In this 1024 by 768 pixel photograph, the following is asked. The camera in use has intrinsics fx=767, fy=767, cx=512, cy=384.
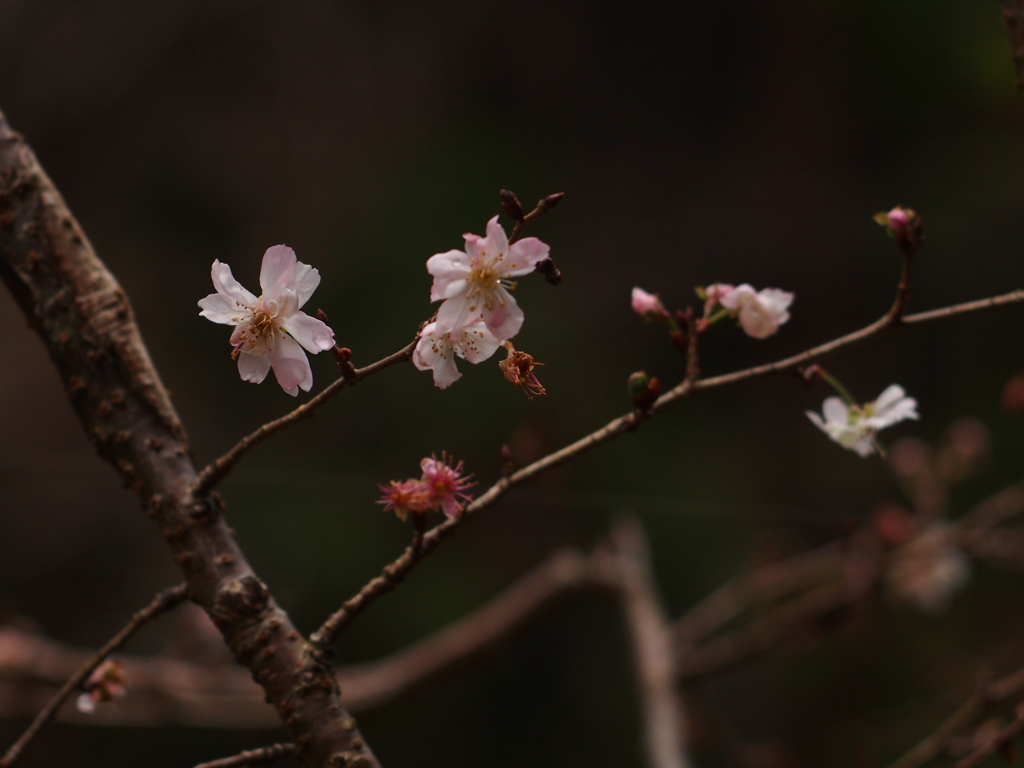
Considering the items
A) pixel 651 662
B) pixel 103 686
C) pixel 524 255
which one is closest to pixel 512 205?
pixel 524 255

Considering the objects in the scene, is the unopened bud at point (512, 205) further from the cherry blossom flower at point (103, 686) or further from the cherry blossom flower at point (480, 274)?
the cherry blossom flower at point (103, 686)

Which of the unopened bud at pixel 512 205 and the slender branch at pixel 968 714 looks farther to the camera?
the slender branch at pixel 968 714

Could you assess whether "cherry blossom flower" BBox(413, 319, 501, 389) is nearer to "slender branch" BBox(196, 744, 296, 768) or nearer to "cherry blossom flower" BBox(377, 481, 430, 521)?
"cherry blossom flower" BBox(377, 481, 430, 521)

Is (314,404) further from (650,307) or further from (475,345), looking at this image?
(650,307)

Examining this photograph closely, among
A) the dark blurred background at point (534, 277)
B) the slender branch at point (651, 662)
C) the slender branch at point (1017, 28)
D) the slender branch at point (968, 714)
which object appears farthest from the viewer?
the dark blurred background at point (534, 277)

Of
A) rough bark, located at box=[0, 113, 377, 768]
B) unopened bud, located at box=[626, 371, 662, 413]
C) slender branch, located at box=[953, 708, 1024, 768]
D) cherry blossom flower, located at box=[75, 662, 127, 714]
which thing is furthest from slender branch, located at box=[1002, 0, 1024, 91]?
cherry blossom flower, located at box=[75, 662, 127, 714]

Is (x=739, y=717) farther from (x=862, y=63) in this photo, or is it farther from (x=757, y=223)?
(x=862, y=63)

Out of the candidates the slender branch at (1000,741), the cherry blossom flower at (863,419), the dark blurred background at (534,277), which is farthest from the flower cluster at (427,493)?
the dark blurred background at (534,277)
